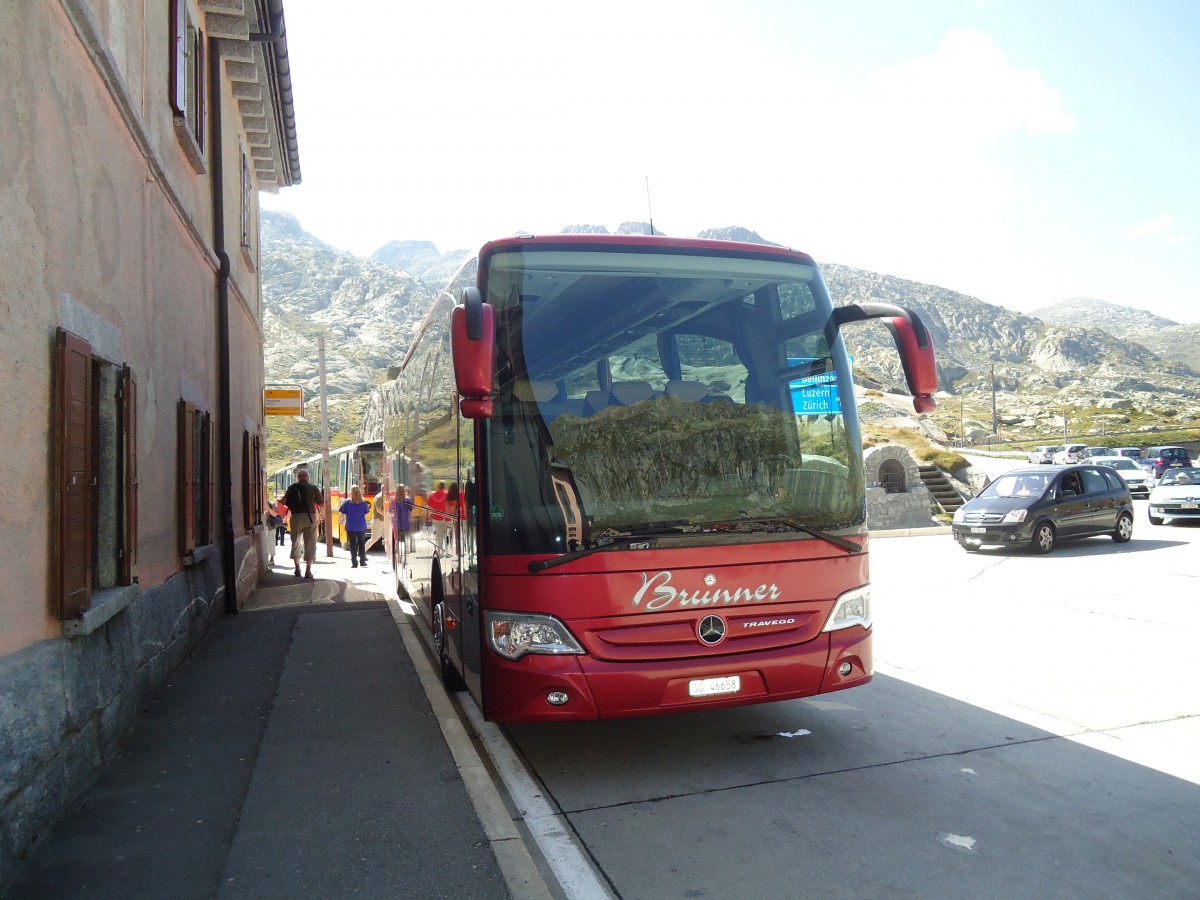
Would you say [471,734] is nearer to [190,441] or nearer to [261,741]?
[261,741]

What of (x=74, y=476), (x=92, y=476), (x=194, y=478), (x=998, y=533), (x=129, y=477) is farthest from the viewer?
(x=998, y=533)

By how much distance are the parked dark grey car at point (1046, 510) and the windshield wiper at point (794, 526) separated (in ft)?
40.4

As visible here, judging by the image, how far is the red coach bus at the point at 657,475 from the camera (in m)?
4.64

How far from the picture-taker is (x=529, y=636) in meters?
4.68

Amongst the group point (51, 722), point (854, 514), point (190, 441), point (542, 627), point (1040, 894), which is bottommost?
point (1040, 894)

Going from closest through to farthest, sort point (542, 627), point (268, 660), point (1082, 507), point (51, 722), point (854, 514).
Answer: point (51, 722), point (542, 627), point (854, 514), point (268, 660), point (1082, 507)

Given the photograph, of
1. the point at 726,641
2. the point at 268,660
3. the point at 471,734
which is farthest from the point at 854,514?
the point at 268,660

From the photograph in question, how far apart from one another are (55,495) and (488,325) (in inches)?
97.4

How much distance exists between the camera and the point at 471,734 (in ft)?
19.4

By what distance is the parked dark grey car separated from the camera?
16078mm

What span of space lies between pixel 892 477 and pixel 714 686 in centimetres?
2085

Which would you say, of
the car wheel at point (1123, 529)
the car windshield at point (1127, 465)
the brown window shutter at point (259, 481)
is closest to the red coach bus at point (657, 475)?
the brown window shutter at point (259, 481)

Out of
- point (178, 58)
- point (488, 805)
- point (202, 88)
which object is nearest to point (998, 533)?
point (488, 805)

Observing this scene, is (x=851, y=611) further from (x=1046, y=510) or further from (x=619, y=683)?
(x=1046, y=510)
